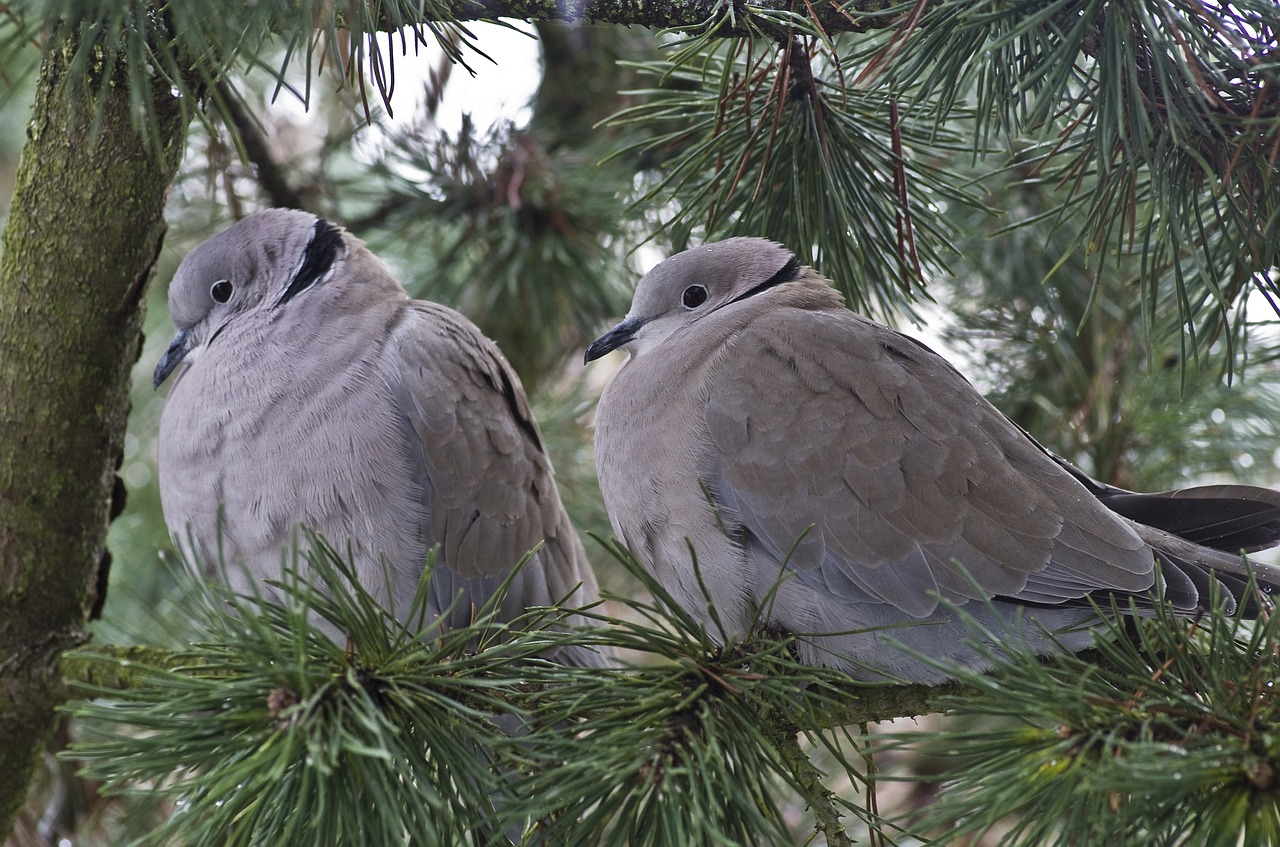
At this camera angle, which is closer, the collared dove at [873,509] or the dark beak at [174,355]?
→ the collared dove at [873,509]

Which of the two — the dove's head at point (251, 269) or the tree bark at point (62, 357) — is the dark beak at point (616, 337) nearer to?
the dove's head at point (251, 269)

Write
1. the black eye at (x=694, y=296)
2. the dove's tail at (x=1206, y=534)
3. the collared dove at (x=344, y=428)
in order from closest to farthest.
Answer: the dove's tail at (x=1206, y=534) → the collared dove at (x=344, y=428) → the black eye at (x=694, y=296)

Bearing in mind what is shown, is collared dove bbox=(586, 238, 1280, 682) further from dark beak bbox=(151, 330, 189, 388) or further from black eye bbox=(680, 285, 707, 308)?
dark beak bbox=(151, 330, 189, 388)

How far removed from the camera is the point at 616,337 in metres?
1.79

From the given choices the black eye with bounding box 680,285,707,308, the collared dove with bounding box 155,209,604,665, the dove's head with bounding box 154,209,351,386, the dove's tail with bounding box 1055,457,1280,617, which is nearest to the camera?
the dove's tail with bounding box 1055,457,1280,617

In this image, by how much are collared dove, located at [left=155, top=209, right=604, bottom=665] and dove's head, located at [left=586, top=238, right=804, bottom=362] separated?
26 centimetres

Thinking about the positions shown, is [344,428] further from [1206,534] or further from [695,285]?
[1206,534]

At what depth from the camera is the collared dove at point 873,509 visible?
138 cm

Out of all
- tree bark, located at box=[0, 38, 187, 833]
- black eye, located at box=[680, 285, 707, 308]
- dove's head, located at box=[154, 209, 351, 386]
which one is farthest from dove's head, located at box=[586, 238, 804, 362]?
tree bark, located at box=[0, 38, 187, 833]

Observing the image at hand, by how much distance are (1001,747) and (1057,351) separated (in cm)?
156

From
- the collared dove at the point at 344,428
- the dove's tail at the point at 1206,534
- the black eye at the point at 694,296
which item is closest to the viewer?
the dove's tail at the point at 1206,534

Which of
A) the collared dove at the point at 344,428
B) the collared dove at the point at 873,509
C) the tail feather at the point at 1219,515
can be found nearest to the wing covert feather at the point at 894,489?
the collared dove at the point at 873,509

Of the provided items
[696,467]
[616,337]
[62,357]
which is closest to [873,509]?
[696,467]

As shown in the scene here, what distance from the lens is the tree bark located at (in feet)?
4.42
